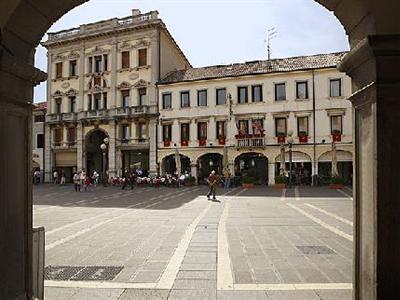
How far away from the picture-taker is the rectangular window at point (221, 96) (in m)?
36.2

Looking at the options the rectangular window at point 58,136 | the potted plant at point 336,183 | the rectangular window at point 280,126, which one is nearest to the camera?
the potted plant at point 336,183

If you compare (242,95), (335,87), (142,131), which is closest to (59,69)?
(142,131)

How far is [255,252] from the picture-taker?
295 inches

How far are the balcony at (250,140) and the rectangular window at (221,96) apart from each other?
3.70m

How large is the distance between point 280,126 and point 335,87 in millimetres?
5701

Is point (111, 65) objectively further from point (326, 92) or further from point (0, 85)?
point (0, 85)

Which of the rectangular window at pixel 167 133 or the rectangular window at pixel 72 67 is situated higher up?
the rectangular window at pixel 72 67

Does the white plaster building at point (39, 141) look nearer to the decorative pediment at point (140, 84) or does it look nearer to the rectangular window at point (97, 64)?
the rectangular window at point (97, 64)

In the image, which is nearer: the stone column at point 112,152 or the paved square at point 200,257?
the paved square at point 200,257

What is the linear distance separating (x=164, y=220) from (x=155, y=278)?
6.54 m

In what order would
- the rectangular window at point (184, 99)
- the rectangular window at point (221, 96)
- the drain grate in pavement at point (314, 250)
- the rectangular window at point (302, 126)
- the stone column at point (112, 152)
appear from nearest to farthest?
the drain grate in pavement at point (314, 250) < the rectangular window at point (302, 126) < the rectangular window at point (221, 96) < the rectangular window at point (184, 99) < the stone column at point (112, 152)

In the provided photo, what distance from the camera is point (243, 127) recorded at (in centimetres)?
3534

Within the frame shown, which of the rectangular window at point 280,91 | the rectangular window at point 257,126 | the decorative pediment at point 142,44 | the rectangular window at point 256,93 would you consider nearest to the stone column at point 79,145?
the decorative pediment at point 142,44

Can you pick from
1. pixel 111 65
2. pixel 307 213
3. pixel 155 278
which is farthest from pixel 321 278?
pixel 111 65
